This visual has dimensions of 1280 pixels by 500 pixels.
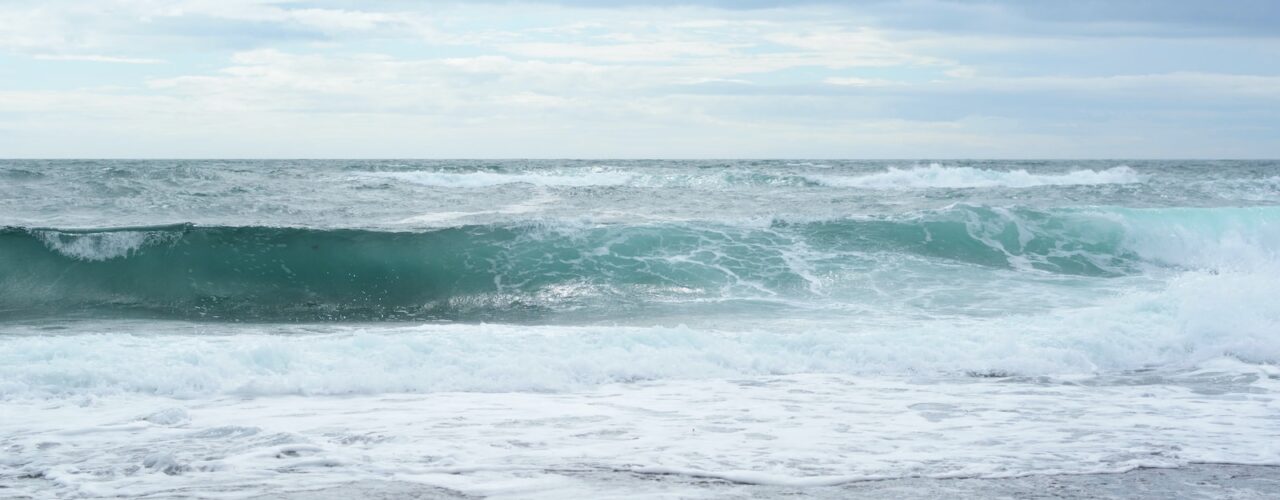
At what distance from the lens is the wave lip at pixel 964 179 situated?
1361 inches

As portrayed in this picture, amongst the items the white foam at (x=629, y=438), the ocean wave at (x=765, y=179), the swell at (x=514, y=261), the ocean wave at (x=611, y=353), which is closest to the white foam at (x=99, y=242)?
the swell at (x=514, y=261)

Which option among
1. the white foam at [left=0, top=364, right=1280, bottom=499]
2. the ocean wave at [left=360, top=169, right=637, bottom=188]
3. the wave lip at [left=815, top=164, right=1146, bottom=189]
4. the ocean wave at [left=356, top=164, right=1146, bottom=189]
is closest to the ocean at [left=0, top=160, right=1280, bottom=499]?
the white foam at [left=0, top=364, right=1280, bottom=499]

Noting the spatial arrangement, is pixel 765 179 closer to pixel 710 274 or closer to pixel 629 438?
pixel 710 274

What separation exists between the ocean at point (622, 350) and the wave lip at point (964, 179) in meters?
16.3

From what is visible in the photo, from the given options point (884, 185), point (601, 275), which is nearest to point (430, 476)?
point (601, 275)

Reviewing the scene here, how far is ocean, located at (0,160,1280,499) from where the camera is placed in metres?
5.49

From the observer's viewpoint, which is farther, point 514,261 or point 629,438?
point 514,261

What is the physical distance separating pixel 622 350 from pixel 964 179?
3098cm

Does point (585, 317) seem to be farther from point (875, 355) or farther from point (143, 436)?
point (143, 436)

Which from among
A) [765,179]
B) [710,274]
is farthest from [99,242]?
[765,179]

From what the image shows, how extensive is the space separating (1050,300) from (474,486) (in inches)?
359

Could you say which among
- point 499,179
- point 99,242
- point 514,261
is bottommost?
point 514,261

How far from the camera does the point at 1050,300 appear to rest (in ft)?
40.2

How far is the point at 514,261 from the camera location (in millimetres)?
14336
